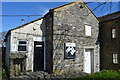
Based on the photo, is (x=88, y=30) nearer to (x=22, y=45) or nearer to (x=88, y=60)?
(x=88, y=60)

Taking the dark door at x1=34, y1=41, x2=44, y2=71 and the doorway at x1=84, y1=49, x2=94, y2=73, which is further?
the doorway at x1=84, y1=49, x2=94, y2=73

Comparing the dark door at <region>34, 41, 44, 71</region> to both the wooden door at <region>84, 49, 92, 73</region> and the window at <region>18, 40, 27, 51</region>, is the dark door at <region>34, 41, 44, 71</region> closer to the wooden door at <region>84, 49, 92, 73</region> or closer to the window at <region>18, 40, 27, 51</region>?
the window at <region>18, 40, 27, 51</region>

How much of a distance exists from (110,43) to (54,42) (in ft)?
20.2

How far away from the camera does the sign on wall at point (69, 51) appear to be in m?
9.38

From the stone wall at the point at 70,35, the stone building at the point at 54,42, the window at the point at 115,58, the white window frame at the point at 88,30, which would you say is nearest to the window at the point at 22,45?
the stone building at the point at 54,42

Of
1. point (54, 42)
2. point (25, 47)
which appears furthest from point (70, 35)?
point (25, 47)

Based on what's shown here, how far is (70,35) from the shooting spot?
985cm

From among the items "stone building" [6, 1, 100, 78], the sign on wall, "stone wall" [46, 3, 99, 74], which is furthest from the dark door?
the sign on wall

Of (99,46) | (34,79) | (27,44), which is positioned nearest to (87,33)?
(99,46)

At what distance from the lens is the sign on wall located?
9.38 metres

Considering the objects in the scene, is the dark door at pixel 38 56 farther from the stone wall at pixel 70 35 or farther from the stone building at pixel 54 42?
the stone wall at pixel 70 35

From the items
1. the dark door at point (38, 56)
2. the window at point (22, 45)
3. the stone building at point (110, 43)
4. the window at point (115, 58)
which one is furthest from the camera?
the window at point (115, 58)

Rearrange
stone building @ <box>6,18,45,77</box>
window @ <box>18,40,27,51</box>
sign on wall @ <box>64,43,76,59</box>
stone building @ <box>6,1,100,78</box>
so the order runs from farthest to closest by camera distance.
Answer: sign on wall @ <box>64,43,76,59</box> < window @ <box>18,40,27,51</box> < stone building @ <box>6,1,100,78</box> < stone building @ <box>6,18,45,77</box>

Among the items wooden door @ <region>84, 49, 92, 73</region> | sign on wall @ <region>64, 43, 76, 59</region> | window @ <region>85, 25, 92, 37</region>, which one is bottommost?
wooden door @ <region>84, 49, 92, 73</region>
